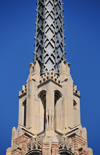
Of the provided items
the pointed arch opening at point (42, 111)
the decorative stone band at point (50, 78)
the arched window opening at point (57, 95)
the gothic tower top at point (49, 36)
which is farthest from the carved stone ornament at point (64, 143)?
the gothic tower top at point (49, 36)

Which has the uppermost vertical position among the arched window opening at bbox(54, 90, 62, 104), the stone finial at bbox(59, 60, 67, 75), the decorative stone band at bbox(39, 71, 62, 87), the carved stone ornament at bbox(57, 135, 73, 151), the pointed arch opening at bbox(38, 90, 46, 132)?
the stone finial at bbox(59, 60, 67, 75)

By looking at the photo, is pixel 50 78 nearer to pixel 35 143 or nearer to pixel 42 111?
pixel 42 111

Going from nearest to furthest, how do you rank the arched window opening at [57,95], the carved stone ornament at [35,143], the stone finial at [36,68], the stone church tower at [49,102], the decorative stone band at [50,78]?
the carved stone ornament at [35,143]
the stone church tower at [49,102]
the decorative stone band at [50,78]
the arched window opening at [57,95]
the stone finial at [36,68]

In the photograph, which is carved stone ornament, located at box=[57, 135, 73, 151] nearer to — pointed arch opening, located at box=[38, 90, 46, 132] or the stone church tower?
the stone church tower

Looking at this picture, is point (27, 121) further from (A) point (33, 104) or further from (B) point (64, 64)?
(B) point (64, 64)

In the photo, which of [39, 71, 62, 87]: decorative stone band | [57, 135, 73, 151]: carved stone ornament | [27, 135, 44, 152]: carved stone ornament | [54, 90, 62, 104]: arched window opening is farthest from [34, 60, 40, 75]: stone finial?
[57, 135, 73, 151]: carved stone ornament

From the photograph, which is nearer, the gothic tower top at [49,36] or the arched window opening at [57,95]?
the arched window opening at [57,95]

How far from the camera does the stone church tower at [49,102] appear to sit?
44.6 m

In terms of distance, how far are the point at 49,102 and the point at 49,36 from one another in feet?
26.4

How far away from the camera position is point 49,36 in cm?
5309

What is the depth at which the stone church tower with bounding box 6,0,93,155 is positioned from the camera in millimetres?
44625

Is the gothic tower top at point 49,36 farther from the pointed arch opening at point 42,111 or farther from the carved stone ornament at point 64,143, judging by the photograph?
the carved stone ornament at point 64,143

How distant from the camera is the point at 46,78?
162 feet

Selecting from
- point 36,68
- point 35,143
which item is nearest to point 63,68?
point 36,68
